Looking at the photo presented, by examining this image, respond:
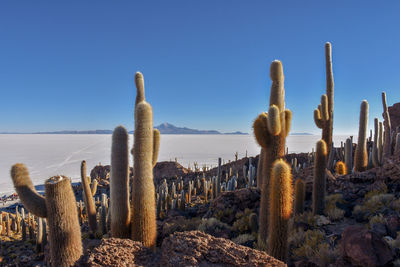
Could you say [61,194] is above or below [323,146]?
below

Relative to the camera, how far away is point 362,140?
1163 cm

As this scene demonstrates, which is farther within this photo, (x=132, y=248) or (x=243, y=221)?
(x=243, y=221)

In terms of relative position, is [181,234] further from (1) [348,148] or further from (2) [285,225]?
(1) [348,148]

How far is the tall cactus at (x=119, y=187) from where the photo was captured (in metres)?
A: 5.89

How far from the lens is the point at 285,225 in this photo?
16.3 ft

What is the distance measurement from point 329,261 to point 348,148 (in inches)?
338

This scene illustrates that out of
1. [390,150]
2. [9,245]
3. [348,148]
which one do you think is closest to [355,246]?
[348,148]

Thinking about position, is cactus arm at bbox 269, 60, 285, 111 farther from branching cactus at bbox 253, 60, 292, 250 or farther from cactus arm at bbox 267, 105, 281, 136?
cactus arm at bbox 267, 105, 281, 136

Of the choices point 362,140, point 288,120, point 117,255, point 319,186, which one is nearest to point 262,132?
point 288,120

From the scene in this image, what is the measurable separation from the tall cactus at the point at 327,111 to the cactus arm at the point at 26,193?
11.0m

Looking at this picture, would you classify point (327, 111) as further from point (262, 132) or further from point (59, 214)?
point (59, 214)

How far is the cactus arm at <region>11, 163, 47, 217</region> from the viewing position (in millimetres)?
4703

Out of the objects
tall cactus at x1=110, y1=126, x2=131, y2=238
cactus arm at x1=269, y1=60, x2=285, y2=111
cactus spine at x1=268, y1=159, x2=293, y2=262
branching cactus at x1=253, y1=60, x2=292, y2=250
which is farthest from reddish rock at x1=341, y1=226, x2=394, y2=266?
tall cactus at x1=110, y1=126, x2=131, y2=238

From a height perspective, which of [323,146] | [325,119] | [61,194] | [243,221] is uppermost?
[325,119]
